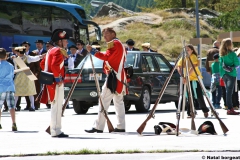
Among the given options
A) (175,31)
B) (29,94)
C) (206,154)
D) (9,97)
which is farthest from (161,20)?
(206,154)

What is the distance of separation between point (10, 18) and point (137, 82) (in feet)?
46.1

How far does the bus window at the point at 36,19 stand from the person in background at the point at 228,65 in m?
15.8

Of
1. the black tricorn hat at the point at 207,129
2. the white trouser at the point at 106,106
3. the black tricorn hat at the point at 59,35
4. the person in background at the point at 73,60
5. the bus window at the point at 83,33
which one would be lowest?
the black tricorn hat at the point at 207,129

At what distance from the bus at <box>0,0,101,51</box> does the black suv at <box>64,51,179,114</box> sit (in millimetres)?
11454

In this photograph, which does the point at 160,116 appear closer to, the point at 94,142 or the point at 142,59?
the point at 142,59

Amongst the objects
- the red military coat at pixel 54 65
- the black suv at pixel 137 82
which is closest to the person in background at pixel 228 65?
the black suv at pixel 137 82

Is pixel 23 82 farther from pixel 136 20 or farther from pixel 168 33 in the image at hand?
pixel 136 20

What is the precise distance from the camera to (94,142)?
38.1 feet

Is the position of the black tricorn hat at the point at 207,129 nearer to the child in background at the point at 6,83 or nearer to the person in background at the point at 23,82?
the child in background at the point at 6,83

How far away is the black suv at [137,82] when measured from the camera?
18830 mm

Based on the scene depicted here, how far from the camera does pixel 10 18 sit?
32.1 m

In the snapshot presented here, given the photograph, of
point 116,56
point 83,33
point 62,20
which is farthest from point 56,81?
point 83,33

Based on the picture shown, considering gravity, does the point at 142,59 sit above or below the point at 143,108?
above

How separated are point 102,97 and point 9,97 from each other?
6.34 feet
